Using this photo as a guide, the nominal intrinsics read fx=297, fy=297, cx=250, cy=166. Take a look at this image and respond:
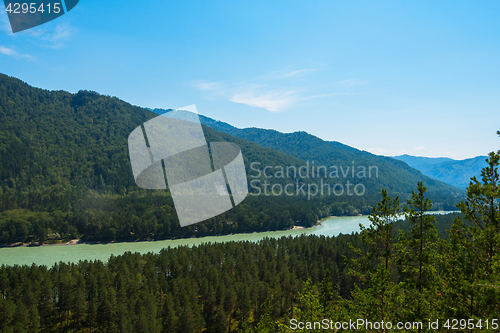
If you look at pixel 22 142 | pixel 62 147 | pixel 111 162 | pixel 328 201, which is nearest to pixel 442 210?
pixel 328 201

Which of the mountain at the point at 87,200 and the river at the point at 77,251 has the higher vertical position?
the mountain at the point at 87,200

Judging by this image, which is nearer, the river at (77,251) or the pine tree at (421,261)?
the pine tree at (421,261)

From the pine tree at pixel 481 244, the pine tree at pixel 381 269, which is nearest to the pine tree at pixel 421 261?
the pine tree at pixel 381 269

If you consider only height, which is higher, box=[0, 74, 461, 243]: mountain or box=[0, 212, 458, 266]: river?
box=[0, 74, 461, 243]: mountain

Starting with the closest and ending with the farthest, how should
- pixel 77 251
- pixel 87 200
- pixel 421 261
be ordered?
pixel 421 261
pixel 77 251
pixel 87 200

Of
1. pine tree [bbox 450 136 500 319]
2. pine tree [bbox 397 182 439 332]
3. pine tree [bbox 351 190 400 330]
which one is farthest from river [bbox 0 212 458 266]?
pine tree [bbox 450 136 500 319]

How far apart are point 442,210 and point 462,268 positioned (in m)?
188

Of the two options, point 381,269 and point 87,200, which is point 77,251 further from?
point 381,269

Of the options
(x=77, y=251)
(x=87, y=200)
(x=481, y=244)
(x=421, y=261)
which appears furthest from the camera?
(x=87, y=200)

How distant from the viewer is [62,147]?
568 feet

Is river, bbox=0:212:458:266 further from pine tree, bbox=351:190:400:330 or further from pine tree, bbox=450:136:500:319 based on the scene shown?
pine tree, bbox=450:136:500:319

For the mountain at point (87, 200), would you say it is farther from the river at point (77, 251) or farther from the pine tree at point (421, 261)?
the pine tree at point (421, 261)

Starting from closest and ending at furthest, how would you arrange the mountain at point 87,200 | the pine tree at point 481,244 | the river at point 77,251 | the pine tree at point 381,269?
1. the pine tree at point 481,244
2. the pine tree at point 381,269
3. the river at point 77,251
4. the mountain at point 87,200

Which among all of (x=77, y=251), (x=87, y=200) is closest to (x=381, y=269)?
(x=77, y=251)
